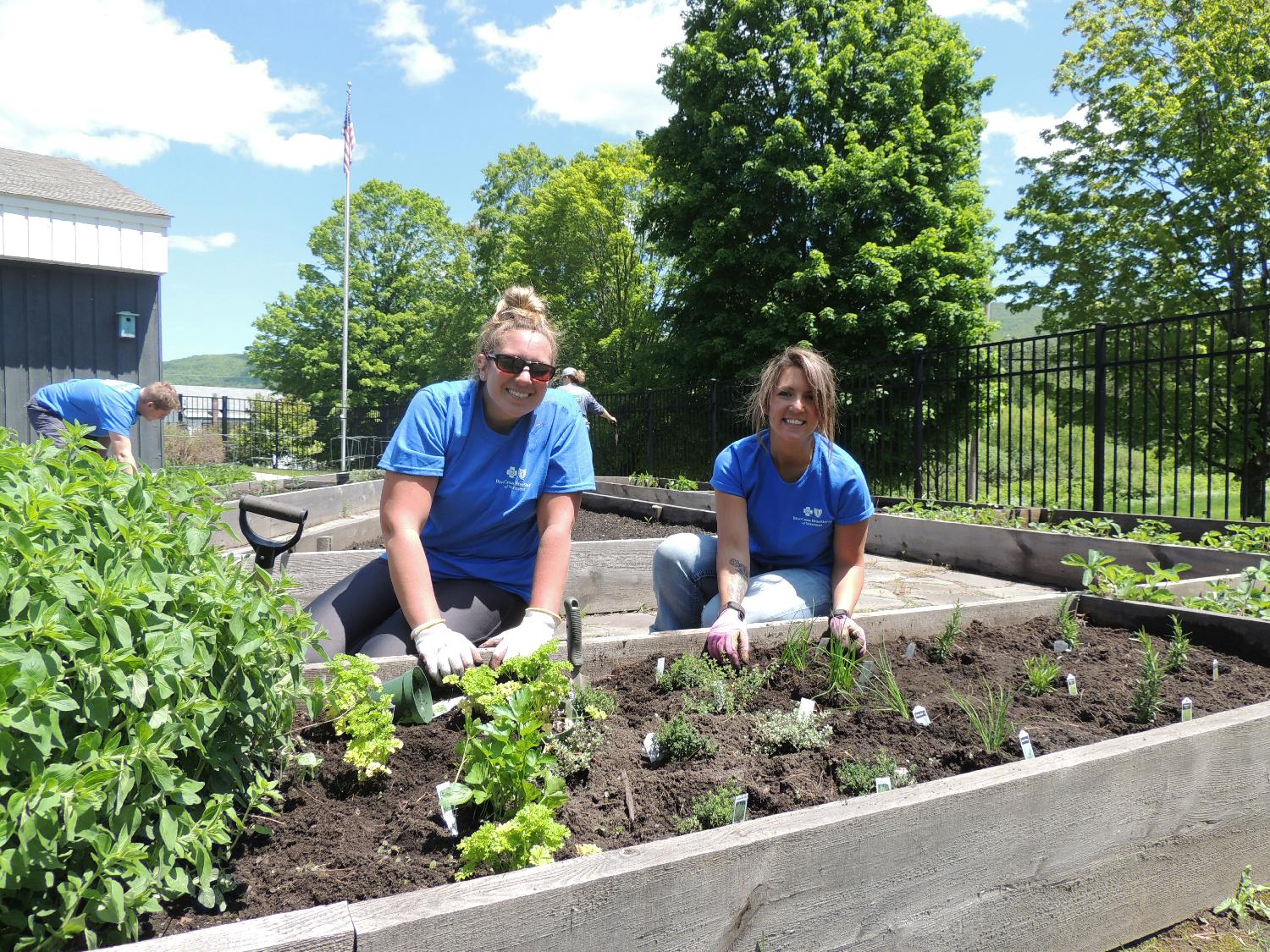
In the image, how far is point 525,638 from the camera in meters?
2.32

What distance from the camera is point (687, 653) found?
2600 millimetres

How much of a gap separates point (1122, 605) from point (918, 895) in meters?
2.42

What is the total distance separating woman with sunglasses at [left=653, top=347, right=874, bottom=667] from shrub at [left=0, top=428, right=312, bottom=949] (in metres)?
1.88

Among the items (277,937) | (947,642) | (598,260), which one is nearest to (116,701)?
(277,937)

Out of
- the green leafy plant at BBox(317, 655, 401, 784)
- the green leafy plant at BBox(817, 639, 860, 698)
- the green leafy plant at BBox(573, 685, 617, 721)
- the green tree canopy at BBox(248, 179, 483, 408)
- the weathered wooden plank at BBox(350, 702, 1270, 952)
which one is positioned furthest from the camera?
the green tree canopy at BBox(248, 179, 483, 408)

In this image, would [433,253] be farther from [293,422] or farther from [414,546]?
[414,546]

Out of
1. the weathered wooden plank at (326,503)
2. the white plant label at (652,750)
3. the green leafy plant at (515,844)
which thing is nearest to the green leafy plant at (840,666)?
the white plant label at (652,750)

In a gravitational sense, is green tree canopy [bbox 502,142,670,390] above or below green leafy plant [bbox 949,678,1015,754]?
above

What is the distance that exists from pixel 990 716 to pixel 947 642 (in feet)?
2.57

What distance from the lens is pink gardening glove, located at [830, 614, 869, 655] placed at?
2664 mm

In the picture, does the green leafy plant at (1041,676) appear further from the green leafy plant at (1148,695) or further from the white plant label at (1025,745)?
the white plant label at (1025,745)

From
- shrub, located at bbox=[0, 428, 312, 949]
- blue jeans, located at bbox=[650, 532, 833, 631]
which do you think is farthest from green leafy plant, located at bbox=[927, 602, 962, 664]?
shrub, located at bbox=[0, 428, 312, 949]

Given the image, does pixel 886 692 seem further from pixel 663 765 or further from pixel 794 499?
pixel 794 499

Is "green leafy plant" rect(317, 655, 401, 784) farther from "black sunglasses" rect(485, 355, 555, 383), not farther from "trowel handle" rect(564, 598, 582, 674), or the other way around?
"black sunglasses" rect(485, 355, 555, 383)
